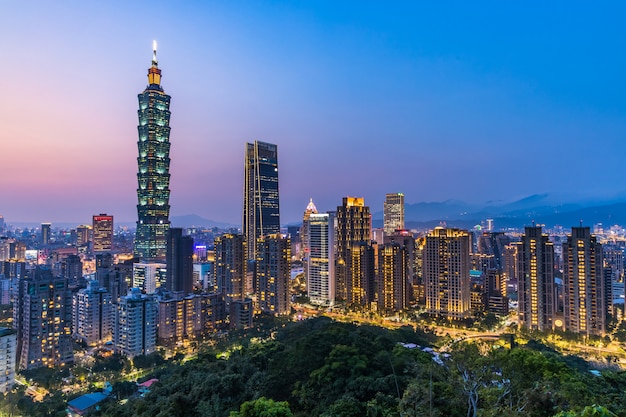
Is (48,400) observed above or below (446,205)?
below

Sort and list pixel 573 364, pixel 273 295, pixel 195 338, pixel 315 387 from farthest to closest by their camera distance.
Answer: pixel 273 295 < pixel 195 338 < pixel 573 364 < pixel 315 387

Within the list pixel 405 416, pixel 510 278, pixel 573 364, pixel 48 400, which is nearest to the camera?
pixel 405 416

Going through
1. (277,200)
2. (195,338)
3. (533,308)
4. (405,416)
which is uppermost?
(277,200)

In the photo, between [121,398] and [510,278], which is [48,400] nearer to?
[121,398]

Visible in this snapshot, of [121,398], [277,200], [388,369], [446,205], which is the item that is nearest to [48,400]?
[121,398]

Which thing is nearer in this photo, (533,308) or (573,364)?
(573,364)

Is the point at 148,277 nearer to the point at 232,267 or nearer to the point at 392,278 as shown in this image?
Answer: the point at 232,267

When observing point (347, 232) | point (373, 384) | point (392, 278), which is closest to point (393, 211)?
point (347, 232)

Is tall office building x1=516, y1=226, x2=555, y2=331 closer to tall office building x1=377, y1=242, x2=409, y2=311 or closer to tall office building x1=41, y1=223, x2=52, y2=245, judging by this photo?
tall office building x1=377, y1=242, x2=409, y2=311
